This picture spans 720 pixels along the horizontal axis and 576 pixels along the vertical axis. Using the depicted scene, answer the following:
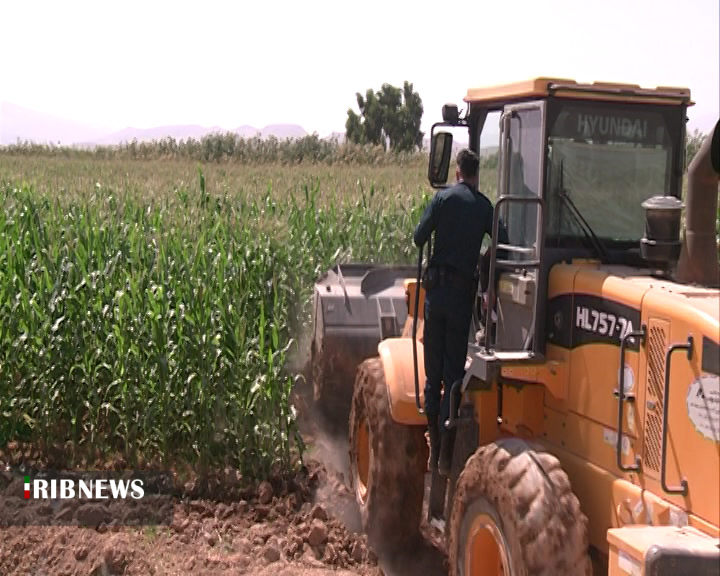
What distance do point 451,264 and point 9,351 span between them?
13.6 feet

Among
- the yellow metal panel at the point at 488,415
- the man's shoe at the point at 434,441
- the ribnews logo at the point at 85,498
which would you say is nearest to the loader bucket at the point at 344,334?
the ribnews logo at the point at 85,498

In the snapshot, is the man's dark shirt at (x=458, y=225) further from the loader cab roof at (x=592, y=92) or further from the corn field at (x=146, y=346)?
the corn field at (x=146, y=346)

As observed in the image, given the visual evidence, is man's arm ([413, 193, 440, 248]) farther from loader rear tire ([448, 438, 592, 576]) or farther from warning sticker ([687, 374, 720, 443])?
warning sticker ([687, 374, 720, 443])

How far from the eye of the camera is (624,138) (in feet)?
17.5

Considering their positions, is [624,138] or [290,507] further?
[290,507]

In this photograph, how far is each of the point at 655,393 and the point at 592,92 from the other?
62.7 inches

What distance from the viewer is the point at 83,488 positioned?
7.66m

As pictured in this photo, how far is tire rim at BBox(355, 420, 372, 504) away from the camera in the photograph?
22.8 feet

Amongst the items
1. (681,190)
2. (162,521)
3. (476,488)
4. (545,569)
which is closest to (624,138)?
(681,190)

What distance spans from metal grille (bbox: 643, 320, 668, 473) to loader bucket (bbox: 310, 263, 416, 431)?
427 centimetres

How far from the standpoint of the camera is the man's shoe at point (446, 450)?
5.73 meters


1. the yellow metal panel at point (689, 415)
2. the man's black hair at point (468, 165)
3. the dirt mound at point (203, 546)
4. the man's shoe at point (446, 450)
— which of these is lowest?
the dirt mound at point (203, 546)

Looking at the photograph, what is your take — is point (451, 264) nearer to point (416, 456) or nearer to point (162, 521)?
point (416, 456)

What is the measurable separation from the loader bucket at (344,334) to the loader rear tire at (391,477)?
7.36 ft
